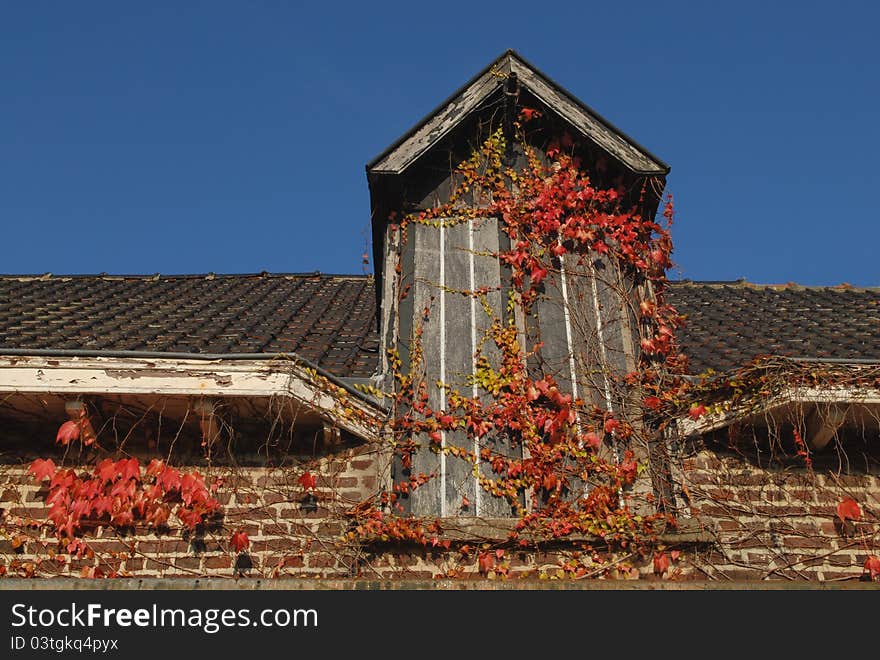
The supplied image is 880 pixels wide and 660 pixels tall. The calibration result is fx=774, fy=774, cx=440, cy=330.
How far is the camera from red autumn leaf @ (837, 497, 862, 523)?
17.1 feet

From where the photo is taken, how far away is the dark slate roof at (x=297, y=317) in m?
5.84

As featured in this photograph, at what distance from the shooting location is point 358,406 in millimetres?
5238

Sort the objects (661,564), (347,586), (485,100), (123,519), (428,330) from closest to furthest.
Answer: (347,586), (661,564), (123,519), (428,330), (485,100)

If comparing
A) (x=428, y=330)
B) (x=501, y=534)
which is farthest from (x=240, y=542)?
(x=428, y=330)

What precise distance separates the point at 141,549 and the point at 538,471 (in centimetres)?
264

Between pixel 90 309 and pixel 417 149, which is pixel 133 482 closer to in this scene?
pixel 90 309

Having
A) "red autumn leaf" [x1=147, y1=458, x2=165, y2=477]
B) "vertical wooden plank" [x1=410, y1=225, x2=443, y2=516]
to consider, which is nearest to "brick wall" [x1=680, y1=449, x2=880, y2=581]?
"vertical wooden plank" [x1=410, y1=225, x2=443, y2=516]

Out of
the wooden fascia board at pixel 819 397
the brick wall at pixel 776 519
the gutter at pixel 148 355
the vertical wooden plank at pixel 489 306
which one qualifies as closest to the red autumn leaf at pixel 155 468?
the gutter at pixel 148 355

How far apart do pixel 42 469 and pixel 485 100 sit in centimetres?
446

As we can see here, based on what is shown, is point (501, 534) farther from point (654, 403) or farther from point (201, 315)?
point (201, 315)

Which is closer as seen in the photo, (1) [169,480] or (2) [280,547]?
(2) [280,547]

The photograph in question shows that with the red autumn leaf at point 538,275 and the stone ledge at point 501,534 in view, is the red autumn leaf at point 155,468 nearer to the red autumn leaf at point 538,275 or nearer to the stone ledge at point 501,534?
the stone ledge at point 501,534

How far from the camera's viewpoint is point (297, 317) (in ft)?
23.7

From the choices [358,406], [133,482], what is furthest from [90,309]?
[358,406]
